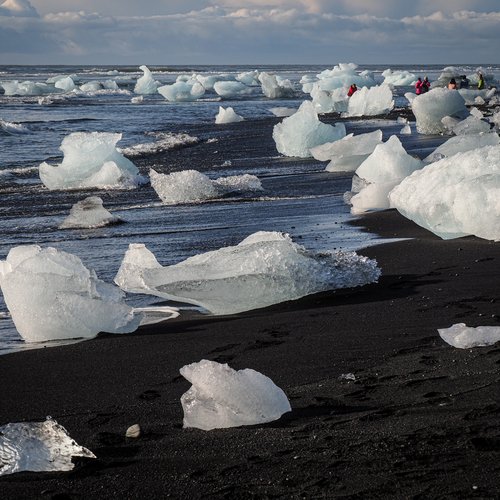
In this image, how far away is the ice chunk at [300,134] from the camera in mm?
15516

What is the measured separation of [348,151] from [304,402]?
10045 mm

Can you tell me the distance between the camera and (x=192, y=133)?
23.3 meters

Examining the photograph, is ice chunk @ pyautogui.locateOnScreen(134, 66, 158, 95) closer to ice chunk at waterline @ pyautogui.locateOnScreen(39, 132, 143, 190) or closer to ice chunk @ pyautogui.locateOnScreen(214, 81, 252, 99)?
ice chunk @ pyautogui.locateOnScreen(214, 81, 252, 99)

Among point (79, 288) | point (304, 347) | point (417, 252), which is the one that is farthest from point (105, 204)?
point (304, 347)

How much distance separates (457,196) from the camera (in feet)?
21.8

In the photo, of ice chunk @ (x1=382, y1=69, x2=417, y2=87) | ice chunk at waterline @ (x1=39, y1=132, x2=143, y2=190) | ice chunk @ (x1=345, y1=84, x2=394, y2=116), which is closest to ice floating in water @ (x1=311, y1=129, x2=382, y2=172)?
ice chunk at waterline @ (x1=39, y1=132, x2=143, y2=190)

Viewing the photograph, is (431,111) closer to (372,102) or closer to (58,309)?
(372,102)

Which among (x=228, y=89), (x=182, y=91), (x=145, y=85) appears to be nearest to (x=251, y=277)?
(x=182, y=91)

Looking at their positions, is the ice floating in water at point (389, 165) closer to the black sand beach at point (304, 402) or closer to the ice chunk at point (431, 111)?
the black sand beach at point (304, 402)

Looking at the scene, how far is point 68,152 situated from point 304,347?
374 inches

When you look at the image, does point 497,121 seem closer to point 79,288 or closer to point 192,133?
point 192,133

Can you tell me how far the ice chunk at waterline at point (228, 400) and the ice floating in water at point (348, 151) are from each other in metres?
9.48

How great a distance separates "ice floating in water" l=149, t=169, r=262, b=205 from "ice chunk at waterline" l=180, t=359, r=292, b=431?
733cm

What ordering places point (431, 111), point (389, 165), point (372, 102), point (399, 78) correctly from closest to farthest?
point (389, 165)
point (431, 111)
point (372, 102)
point (399, 78)
